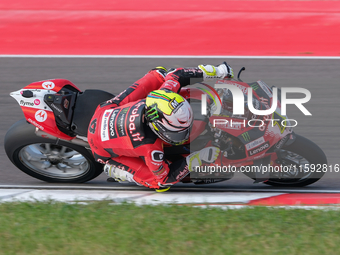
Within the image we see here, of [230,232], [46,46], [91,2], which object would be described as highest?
[91,2]

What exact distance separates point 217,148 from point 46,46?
617 centimetres

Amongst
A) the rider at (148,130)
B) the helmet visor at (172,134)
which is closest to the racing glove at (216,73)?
the rider at (148,130)

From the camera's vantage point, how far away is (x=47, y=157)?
4.89 m

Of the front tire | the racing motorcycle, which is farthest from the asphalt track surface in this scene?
the racing motorcycle

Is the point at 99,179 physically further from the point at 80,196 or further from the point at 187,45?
the point at 187,45

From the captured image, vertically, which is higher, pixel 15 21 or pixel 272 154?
pixel 15 21

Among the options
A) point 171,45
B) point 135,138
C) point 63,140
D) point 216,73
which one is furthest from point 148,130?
point 171,45

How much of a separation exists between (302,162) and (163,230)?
1737mm

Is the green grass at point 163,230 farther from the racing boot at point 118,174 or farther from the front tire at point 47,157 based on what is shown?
the front tire at point 47,157

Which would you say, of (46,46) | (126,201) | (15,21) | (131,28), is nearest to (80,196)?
(126,201)

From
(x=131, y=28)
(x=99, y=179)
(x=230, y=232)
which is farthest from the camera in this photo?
(x=131, y=28)

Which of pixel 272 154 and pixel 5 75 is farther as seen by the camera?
pixel 5 75

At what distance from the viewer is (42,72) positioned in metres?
7.77

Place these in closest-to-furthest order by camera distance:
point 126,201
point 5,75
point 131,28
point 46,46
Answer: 1. point 126,201
2. point 5,75
3. point 46,46
4. point 131,28
